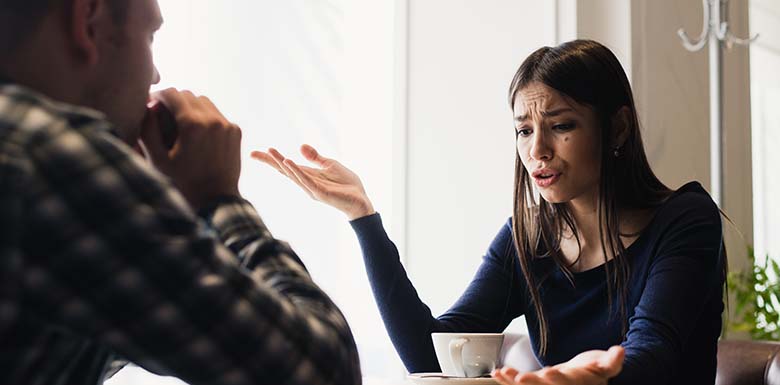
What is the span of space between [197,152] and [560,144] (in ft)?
3.79

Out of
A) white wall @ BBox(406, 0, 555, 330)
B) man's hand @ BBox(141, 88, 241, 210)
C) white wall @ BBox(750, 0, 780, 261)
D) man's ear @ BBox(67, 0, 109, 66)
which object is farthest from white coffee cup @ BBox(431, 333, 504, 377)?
white wall @ BBox(750, 0, 780, 261)

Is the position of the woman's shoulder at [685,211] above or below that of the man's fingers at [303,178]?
below

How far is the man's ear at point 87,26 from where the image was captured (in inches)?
25.4

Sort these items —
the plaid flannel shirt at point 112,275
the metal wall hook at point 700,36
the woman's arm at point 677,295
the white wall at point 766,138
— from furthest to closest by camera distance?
the white wall at point 766,138
the metal wall hook at point 700,36
the woman's arm at point 677,295
the plaid flannel shirt at point 112,275

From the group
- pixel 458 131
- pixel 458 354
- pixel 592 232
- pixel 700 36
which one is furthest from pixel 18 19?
A: pixel 700 36

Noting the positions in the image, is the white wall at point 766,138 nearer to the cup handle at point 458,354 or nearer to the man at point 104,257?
the cup handle at point 458,354

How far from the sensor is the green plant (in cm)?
392

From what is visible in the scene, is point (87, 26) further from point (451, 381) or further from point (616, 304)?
point (616, 304)

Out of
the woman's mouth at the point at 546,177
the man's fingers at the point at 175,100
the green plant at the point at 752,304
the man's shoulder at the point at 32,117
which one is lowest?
the green plant at the point at 752,304

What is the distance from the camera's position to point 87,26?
657mm

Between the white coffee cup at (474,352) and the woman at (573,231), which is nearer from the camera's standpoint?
the white coffee cup at (474,352)

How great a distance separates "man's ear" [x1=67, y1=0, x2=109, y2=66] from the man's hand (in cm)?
12

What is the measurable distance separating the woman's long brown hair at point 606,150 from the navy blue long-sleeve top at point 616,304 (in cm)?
2

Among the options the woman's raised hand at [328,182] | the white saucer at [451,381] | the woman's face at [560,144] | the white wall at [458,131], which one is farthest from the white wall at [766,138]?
the white saucer at [451,381]
